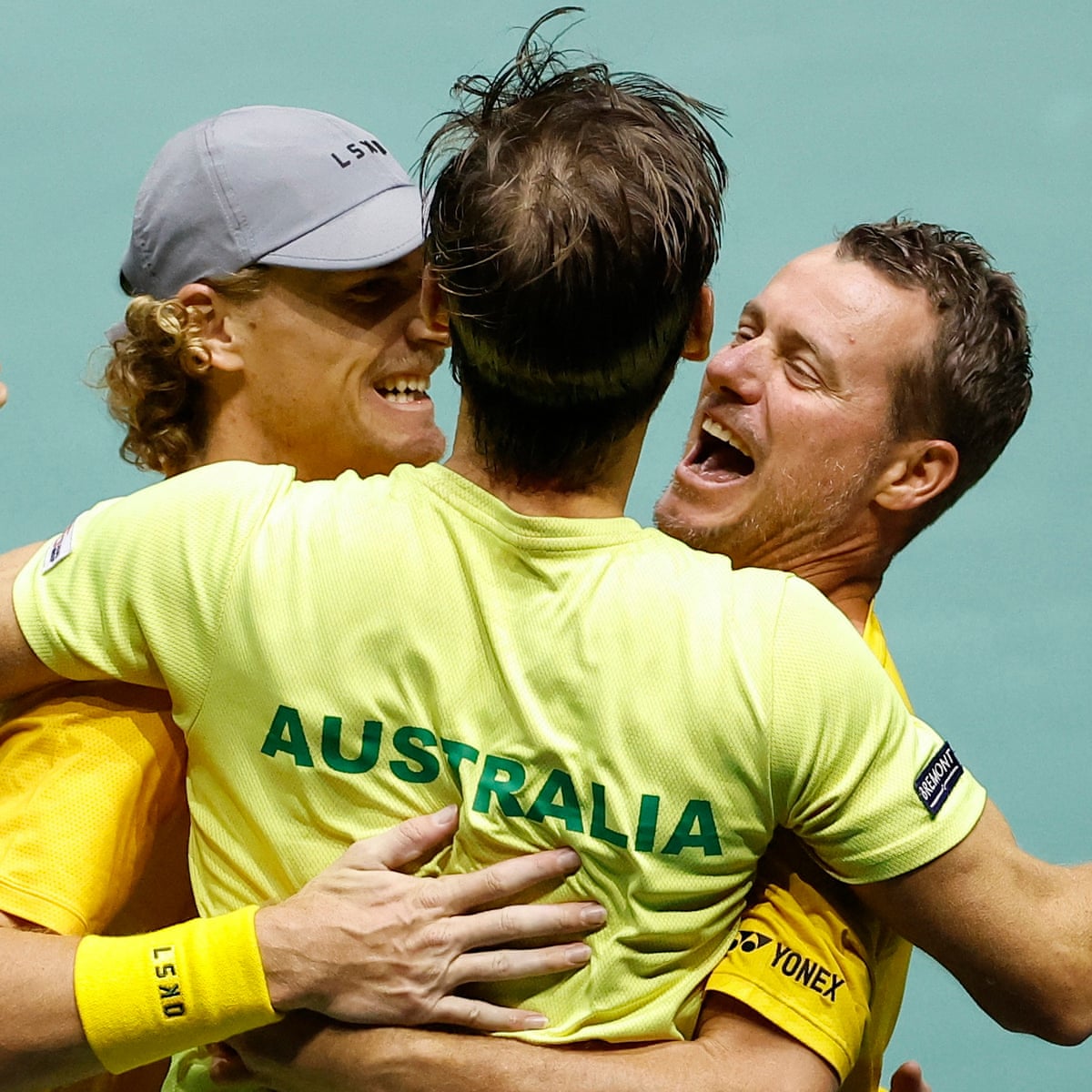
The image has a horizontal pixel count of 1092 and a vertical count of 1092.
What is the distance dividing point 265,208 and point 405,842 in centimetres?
92

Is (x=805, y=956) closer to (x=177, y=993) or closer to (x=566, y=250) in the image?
(x=177, y=993)

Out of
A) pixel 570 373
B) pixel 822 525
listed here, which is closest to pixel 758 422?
pixel 822 525

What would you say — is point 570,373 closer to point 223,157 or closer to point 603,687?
point 603,687

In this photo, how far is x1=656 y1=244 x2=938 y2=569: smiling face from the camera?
1959mm

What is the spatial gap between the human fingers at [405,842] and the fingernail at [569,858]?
0.28 feet

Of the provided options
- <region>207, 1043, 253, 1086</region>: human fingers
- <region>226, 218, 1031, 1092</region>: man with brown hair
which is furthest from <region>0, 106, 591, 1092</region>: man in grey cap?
<region>226, 218, 1031, 1092</region>: man with brown hair

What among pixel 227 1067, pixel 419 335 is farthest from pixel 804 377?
pixel 227 1067

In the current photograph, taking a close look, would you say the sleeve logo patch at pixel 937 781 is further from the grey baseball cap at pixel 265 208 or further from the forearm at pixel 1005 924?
the grey baseball cap at pixel 265 208

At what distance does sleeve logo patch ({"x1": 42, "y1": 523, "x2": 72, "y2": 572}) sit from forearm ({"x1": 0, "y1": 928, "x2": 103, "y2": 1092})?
0.29 meters

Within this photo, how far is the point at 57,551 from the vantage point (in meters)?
1.42

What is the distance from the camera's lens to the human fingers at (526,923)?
1.38 m

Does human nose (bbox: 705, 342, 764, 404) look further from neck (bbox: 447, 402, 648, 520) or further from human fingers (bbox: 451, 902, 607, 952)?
human fingers (bbox: 451, 902, 607, 952)

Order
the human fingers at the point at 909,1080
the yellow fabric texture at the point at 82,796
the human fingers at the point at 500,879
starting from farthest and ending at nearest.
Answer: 1. the human fingers at the point at 909,1080
2. the yellow fabric texture at the point at 82,796
3. the human fingers at the point at 500,879

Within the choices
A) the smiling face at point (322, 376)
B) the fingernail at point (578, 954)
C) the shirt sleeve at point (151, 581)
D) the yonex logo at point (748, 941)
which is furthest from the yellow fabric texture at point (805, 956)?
the smiling face at point (322, 376)
